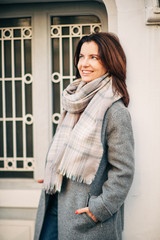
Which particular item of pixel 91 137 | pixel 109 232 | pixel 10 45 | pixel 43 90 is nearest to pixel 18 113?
pixel 43 90

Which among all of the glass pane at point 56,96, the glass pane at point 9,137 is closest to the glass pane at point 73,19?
the glass pane at point 56,96

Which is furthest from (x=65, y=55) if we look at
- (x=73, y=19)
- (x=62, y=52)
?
(x=73, y=19)

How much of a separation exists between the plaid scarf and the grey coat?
67 mm

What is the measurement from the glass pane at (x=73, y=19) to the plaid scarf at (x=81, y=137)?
96 cm

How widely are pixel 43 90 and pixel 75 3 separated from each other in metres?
0.90

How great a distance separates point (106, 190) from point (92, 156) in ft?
0.74

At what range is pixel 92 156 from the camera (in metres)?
1.39

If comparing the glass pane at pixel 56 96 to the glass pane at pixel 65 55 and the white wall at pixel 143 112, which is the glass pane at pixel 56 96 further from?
the white wall at pixel 143 112

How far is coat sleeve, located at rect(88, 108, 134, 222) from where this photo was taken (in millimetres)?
1371

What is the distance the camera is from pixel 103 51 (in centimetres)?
153

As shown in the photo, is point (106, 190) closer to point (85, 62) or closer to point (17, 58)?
point (85, 62)

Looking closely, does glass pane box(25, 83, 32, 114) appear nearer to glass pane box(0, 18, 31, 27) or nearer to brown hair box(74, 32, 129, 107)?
glass pane box(0, 18, 31, 27)

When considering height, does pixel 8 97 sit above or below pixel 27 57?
below

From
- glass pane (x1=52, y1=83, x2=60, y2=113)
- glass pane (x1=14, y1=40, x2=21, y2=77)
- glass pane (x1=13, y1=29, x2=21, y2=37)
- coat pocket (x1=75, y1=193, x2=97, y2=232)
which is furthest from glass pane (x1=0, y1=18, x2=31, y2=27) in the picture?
coat pocket (x1=75, y1=193, x2=97, y2=232)
